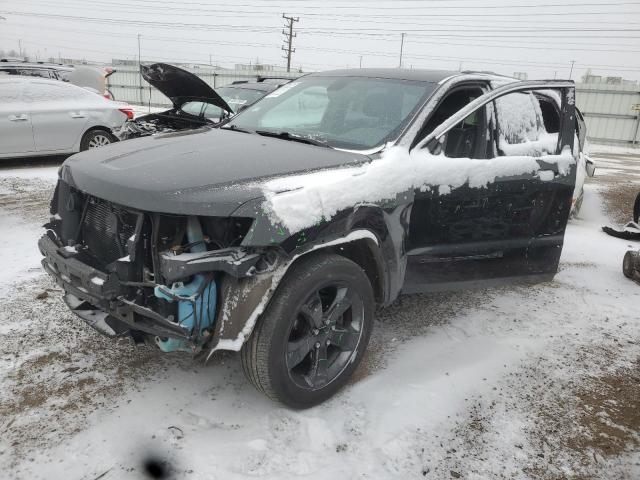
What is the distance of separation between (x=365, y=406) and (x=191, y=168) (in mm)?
1597

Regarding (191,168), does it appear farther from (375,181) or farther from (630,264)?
(630,264)

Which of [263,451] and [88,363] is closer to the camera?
[263,451]

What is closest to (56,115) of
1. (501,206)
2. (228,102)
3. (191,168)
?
(228,102)

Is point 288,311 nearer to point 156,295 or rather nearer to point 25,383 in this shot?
point 156,295

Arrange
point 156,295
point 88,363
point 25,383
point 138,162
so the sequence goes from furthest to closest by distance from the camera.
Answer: point 88,363
point 25,383
point 138,162
point 156,295

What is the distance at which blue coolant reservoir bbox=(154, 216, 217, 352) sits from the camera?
2.29 metres

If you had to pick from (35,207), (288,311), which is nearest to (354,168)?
(288,311)

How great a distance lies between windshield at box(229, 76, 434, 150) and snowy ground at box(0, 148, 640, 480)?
1.46 metres

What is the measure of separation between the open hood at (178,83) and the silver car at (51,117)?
3685 mm

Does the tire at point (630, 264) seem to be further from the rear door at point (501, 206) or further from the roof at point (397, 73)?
the roof at point (397, 73)

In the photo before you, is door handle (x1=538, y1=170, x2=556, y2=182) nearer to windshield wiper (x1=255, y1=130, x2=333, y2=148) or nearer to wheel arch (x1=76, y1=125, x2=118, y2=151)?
windshield wiper (x1=255, y1=130, x2=333, y2=148)

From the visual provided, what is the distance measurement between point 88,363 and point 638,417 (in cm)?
328

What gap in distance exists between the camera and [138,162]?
2717 millimetres

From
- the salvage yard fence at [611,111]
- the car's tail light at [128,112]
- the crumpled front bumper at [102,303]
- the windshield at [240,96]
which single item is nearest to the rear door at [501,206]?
the crumpled front bumper at [102,303]
